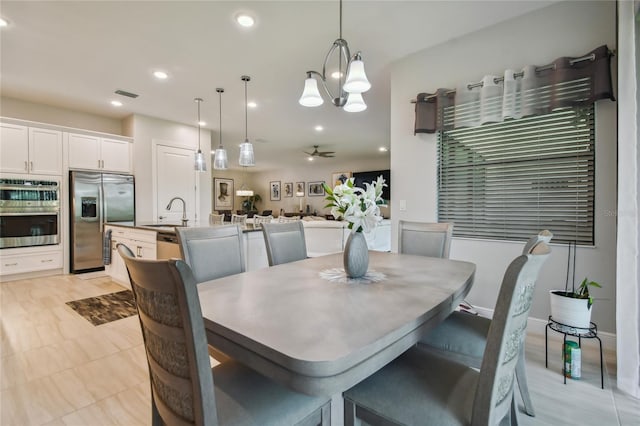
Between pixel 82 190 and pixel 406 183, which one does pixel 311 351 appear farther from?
pixel 82 190

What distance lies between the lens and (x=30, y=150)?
14.5ft

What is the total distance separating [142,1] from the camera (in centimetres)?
239

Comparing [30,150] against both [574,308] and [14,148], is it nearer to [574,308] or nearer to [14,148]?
[14,148]

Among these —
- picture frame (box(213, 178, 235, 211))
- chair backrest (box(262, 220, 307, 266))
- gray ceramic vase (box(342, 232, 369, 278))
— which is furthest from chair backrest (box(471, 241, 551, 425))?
picture frame (box(213, 178, 235, 211))

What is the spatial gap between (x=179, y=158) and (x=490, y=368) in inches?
252

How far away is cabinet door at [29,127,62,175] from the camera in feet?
14.6

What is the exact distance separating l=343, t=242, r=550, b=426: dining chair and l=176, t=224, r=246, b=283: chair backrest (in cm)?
107

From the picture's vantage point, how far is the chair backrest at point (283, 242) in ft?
6.81

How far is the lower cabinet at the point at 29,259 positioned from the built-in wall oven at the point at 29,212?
0.31 feet

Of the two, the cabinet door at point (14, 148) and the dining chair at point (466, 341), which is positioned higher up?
the cabinet door at point (14, 148)

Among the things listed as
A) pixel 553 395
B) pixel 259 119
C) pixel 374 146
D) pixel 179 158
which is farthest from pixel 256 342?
pixel 374 146

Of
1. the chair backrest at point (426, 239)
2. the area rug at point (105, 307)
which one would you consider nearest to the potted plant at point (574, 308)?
the chair backrest at point (426, 239)

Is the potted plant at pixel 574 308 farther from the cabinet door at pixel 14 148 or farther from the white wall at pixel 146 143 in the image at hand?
the cabinet door at pixel 14 148

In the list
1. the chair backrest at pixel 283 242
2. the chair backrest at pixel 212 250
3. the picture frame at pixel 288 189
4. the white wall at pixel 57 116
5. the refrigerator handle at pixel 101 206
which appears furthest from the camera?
the picture frame at pixel 288 189
